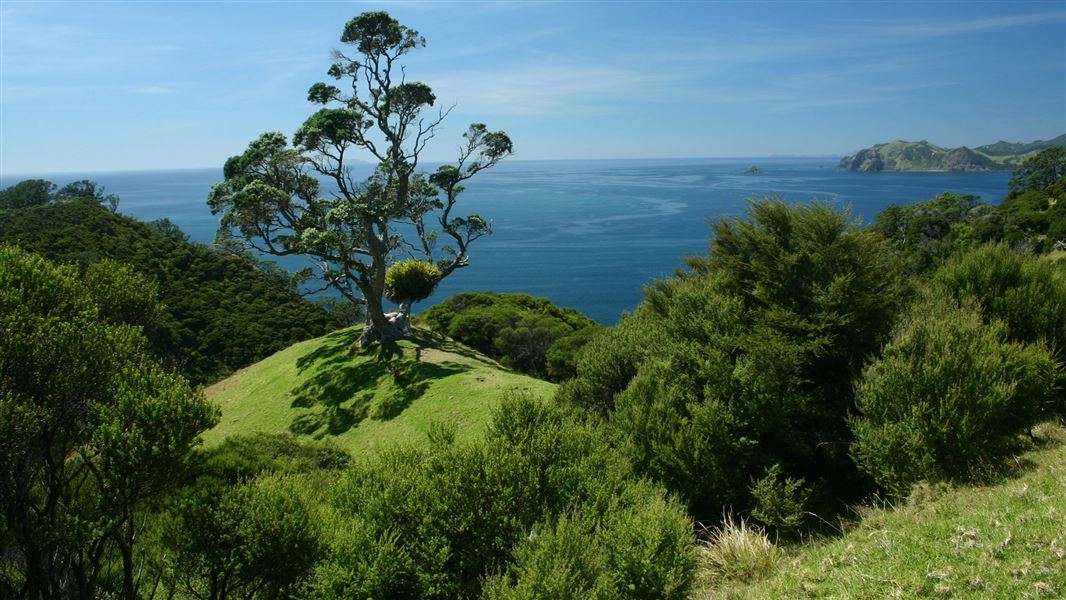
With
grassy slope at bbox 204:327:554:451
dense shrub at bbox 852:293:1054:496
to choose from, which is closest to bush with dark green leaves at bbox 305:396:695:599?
dense shrub at bbox 852:293:1054:496

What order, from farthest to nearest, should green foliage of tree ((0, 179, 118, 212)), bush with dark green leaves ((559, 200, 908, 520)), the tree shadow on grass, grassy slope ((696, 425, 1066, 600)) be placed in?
1. green foliage of tree ((0, 179, 118, 212))
2. the tree shadow on grass
3. bush with dark green leaves ((559, 200, 908, 520))
4. grassy slope ((696, 425, 1066, 600))

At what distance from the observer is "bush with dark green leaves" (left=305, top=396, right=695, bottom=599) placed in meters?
7.88

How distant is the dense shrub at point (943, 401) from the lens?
10805 millimetres

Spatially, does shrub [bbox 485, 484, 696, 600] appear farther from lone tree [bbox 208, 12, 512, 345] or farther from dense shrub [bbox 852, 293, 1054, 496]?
lone tree [bbox 208, 12, 512, 345]

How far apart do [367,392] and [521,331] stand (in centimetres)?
1048

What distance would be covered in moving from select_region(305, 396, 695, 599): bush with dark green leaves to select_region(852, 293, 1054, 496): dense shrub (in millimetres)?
4696

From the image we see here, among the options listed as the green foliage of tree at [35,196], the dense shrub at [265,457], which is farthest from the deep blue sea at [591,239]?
the green foliage of tree at [35,196]

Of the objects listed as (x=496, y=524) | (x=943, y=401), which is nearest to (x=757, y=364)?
(x=943, y=401)

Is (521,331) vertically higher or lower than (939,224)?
lower

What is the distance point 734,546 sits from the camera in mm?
9461

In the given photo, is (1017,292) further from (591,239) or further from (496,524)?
(591,239)

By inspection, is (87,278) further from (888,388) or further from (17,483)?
(888,388)

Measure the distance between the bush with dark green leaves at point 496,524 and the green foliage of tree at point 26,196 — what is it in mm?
95612

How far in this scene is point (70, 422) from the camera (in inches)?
370
